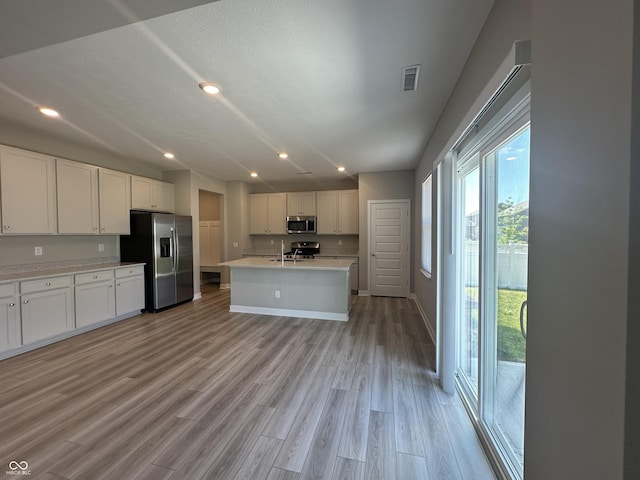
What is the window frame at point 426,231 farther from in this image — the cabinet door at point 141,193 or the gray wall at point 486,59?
the cabinet door at point 141,193

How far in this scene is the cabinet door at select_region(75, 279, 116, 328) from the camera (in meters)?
3.61

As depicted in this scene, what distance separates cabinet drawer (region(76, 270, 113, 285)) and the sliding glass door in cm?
476

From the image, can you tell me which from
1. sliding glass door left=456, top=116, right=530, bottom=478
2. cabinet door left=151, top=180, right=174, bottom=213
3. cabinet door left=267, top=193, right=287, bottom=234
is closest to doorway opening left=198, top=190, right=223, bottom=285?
cabinet door left=267, top=193, right=287, bottom=234

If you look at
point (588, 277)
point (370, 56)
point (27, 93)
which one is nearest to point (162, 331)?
point (27, 93)

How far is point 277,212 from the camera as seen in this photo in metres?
6.73

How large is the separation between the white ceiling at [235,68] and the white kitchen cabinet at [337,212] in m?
2.55

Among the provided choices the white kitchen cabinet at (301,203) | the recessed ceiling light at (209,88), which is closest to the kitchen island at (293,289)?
the white kitchen cabinet at (301,203)

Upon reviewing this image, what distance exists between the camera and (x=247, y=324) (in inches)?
160

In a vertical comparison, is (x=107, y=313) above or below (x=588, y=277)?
below

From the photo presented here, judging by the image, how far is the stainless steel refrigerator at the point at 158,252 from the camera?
15.0 feet

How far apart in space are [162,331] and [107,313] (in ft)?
3.30

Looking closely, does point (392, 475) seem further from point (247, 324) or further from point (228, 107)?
point (228, 107)

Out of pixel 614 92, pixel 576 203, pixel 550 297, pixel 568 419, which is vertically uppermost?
pixel 614 92

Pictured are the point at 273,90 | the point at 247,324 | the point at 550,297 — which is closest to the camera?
the point at 550,297
